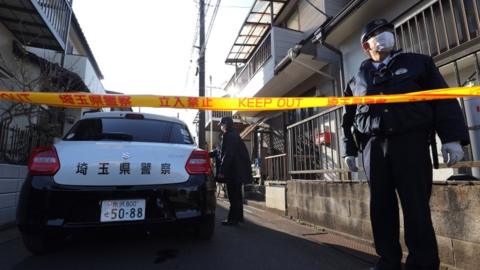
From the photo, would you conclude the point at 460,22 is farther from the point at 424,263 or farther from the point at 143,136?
the point at 143,136

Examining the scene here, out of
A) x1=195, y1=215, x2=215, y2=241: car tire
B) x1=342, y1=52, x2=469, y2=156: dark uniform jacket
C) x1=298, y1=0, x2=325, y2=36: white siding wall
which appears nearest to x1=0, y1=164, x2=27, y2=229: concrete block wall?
x1=195, y1=215, x2=215, y2=241: car tire

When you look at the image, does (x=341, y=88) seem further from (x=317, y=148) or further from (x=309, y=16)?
(x=309, y=16)

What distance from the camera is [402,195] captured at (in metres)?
2.22

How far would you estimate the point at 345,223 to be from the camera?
4352mm

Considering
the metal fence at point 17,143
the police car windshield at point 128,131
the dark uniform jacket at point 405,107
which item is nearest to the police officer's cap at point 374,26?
the dark uniform jacket at point 405,107

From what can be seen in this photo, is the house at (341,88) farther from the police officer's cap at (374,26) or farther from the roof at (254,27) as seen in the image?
the police officer's cap at (374,26)

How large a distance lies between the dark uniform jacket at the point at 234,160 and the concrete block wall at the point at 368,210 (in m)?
1.03

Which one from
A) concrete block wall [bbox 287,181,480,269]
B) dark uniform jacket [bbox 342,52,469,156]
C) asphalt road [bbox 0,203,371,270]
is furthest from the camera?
asphalt road [bbox 0,203,371,270]

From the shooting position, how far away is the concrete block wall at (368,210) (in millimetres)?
2686

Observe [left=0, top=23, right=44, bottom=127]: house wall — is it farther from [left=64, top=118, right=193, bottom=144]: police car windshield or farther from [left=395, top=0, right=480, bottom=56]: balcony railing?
[left=395, top=0, right=480, bottom=56]: balcony railing

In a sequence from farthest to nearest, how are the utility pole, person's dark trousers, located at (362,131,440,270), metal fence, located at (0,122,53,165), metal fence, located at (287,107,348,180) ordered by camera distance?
the utility pole < metal fence, located at (0,122,53,165) < metal fence, located at (287,107,348,180) < person's dark trousers, located at (362,131,440,270)

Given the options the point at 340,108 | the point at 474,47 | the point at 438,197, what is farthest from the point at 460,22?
the point at 438,197

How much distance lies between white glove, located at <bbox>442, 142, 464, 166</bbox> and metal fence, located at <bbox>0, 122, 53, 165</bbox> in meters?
5.91

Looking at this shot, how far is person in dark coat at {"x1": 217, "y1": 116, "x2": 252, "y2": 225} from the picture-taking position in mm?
5277
